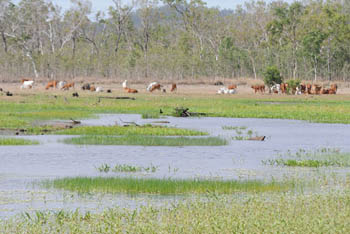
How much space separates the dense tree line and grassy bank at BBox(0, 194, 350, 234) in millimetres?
68211

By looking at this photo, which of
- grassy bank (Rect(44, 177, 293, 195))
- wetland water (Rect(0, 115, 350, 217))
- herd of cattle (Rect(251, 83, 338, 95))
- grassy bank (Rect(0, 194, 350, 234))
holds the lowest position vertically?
wetland water (Rect(0, 115, 350, 217))

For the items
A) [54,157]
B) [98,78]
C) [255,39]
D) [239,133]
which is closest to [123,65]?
[98,78]

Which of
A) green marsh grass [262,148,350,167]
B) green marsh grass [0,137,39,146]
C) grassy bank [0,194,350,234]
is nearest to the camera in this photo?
grassy bank [0,194,350,234]

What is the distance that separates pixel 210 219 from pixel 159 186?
3.72 m

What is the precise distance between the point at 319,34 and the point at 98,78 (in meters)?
26.5

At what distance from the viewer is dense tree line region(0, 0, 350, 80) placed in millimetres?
83000

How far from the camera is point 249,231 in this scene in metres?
10.2

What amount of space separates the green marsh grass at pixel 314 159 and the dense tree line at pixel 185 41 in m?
57.8

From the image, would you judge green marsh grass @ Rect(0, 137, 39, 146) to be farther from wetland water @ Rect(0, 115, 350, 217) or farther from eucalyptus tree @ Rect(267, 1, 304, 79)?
eucalyptus tree @ Rect(267, 1, 304, 79)

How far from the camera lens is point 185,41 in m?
105

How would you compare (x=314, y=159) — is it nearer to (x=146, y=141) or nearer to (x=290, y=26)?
(x=146, y=141)

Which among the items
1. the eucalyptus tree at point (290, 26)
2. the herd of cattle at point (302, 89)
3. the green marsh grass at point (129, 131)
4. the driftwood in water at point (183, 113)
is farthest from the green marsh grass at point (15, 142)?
the eucalyptus tree at point (290, 26)

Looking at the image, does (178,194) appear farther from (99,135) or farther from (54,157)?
(99,135)

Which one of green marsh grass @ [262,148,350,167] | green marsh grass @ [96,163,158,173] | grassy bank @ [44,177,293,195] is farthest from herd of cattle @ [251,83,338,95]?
grassy bank @ [44,177,293,195]
